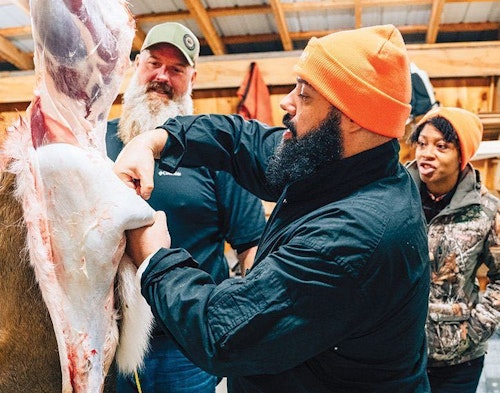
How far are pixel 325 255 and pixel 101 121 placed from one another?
0.57 m

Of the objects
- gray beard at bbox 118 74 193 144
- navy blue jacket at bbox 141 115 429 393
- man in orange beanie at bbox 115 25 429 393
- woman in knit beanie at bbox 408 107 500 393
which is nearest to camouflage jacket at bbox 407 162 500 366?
woman in knit beanie at bbox 408 107 500 393

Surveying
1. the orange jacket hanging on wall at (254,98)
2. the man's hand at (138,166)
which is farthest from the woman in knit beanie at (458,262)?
the orange jacket hanging on wall at (254,98)

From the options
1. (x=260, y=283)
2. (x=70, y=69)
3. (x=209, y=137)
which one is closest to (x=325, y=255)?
(x=260, y=283)

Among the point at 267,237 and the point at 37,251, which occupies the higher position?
the point at 37,251

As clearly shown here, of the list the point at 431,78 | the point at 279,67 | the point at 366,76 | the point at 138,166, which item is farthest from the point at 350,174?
the point at 431,78

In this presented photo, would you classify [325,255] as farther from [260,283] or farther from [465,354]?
[465,354]

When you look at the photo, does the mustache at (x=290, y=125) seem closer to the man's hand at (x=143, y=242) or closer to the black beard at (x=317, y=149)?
the black beard at (x=317, y=149)

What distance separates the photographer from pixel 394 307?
118cm

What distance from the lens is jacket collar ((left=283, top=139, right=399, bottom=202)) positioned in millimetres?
1242

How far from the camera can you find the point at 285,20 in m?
5.18

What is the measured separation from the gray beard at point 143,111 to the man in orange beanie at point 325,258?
1.93 feet

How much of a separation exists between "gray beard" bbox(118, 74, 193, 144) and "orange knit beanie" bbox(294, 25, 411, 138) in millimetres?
982

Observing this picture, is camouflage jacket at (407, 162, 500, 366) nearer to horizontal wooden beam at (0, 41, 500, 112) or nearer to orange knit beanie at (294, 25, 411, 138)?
orange knit beanie at (294, 25, 411, 138)

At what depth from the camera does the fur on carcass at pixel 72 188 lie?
948 millimetres
